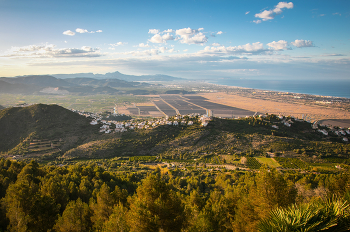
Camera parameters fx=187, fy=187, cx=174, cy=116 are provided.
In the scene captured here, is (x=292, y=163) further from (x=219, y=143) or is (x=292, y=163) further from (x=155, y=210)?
(x=155, y=210)

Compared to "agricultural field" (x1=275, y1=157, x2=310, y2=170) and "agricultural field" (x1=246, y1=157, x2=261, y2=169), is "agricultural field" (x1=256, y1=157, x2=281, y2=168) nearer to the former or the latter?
"agricultural field" (x1=275, y1=157, x2=310, y2=170)

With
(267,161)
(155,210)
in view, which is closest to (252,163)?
(267,161)

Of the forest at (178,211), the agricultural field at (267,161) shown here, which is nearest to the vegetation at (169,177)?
the forest at (178,211)

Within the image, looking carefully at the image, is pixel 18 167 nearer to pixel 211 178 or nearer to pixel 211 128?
pixel 211 178

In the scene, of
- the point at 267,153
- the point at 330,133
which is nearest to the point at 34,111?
the point at 267,153

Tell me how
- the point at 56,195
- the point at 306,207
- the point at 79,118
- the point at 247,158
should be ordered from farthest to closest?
the point at 79,118 < the point at 247,158 < the point at 56,195 < the point at 306,207

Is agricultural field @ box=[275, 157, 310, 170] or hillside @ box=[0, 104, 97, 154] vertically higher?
hillside @ box=[0, 104, 97, 154]

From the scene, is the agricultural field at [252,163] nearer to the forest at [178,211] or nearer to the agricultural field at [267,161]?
the agricultural field at [267,161]

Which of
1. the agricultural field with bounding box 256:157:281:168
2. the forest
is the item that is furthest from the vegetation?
the agricultural field with bounding box 256:157:281:168
